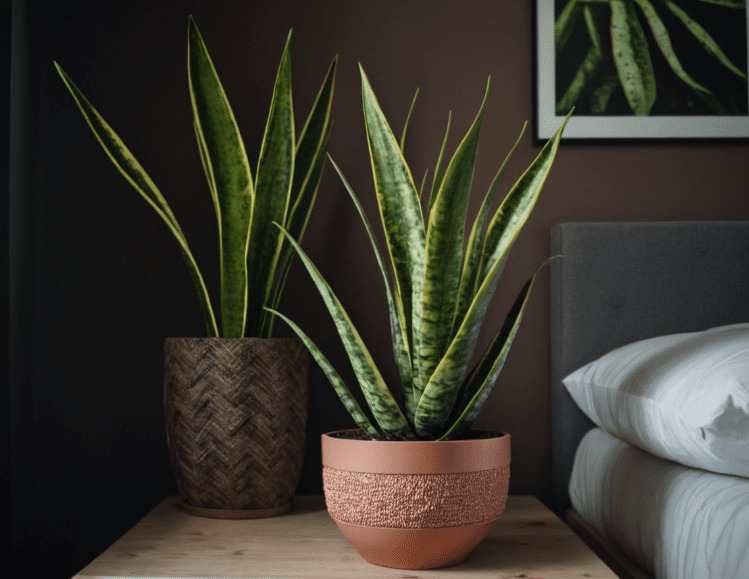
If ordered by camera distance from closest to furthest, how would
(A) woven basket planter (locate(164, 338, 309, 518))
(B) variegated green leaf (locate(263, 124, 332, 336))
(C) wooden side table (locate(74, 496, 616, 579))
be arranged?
(C) wooden side table (locate(74, 496, 616, 579)) < (A) woven basket planter (locate(164, 338, 309, 518)) < (B) variegated green leaf (locate(263, 124, 332, 336))

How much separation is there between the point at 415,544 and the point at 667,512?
11.2 inches

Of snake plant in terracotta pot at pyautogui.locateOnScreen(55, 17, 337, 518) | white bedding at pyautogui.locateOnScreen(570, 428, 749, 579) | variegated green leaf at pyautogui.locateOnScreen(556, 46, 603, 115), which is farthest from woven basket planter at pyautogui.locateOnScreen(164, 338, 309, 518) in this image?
variegated green leaf at pyautogui.locateOnScreen(556, 46, 603, 115)

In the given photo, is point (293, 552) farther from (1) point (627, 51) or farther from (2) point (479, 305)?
(1) point (627, 51)

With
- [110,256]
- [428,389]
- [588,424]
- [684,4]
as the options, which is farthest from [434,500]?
[684,4]

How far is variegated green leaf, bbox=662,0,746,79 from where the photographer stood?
120cm

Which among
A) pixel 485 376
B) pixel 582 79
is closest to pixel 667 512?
pixel 485 376

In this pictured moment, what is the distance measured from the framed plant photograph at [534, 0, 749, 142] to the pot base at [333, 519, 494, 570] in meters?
0.80

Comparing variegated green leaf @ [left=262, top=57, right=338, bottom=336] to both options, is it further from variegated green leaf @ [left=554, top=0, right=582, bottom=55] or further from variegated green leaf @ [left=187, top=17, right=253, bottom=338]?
variegated green leaf @ [left=554, top=0, right=582, bottom=55]

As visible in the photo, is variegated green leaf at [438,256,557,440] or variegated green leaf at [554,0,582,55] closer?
variegated green leaf at [438,256,557,440]

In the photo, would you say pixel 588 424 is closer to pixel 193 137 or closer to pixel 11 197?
pixel 193 137

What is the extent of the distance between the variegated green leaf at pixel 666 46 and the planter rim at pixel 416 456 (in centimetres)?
88

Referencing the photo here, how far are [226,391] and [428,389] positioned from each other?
37 centimetres

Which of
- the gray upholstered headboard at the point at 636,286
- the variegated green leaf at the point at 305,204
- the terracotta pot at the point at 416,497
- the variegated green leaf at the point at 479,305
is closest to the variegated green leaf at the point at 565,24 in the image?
the gray upholstered headboard at the point at 636,286

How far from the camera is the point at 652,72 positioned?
1.21m
